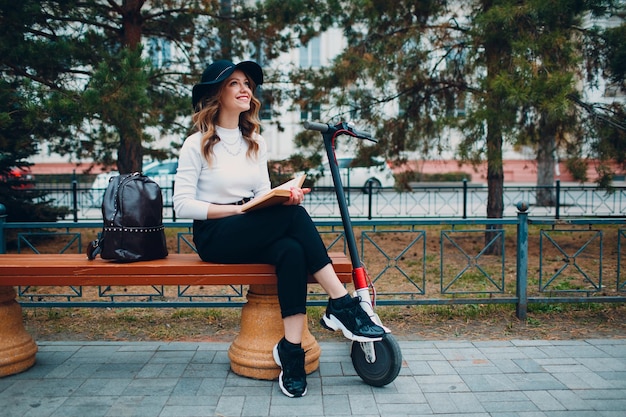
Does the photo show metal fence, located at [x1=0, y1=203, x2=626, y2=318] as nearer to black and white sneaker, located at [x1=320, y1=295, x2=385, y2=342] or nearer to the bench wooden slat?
Answer: the bench wooden slat

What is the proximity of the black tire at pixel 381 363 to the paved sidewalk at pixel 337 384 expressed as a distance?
0.07 metres

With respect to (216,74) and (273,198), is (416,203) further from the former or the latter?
(273,198)

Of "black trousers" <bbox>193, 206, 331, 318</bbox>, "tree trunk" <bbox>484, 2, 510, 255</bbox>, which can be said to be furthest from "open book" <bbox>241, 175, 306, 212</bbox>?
"tree trunk" <bbox>484, 2, 510, 255</bbox>

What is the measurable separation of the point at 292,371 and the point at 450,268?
4.60m

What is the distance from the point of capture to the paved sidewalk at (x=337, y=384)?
10.6ft

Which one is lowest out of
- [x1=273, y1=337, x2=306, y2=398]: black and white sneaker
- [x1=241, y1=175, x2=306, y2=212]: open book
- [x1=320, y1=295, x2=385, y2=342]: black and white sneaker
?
[x1=273, y1=337, x2=306, y2=398]: black and white sneaker

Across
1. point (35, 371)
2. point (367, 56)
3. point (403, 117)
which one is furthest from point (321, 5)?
point (35, 371)

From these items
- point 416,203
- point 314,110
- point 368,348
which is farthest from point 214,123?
point 416,203

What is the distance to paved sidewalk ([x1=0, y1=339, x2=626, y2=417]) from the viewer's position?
322 centimetres

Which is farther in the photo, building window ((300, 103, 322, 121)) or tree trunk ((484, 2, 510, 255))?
building window ((300, 103, 322, 121))

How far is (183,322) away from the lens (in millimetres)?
5227

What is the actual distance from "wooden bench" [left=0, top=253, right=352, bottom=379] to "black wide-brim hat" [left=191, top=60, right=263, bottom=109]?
105 cm

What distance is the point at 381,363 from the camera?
3.48 meters

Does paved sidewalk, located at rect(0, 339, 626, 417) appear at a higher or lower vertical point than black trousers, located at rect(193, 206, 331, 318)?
lower
